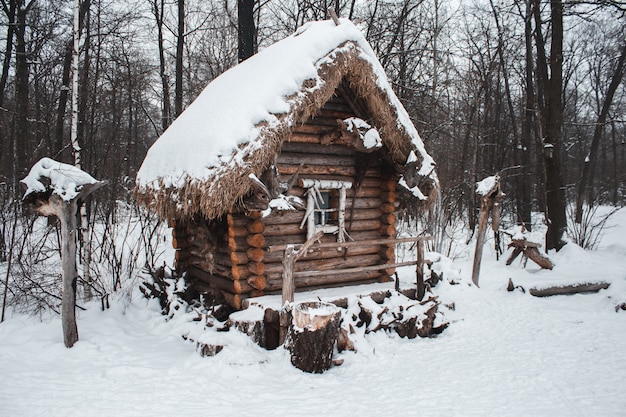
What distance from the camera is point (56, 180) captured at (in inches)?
237

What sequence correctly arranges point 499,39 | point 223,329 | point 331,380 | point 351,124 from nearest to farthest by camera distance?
point 331,380 < point 223,329 < point 351,124 < point 499,39

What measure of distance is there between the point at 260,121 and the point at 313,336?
10.2 feet

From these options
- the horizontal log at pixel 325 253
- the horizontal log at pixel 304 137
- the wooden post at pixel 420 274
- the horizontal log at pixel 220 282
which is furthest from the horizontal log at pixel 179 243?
the wooden post at pixel 420 274

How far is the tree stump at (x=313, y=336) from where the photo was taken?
221 inches

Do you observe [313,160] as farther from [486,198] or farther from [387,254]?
[486,198]

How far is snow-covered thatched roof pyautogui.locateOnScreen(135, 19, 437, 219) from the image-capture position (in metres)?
6.30

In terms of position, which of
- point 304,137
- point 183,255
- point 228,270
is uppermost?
point 304,137

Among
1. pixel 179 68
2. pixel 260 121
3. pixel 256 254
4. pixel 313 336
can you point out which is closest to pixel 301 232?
pixel 256 254

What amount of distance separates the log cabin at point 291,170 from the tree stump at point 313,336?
94cm

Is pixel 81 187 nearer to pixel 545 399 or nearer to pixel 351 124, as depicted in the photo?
pixel 351 124

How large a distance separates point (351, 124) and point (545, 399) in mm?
4797

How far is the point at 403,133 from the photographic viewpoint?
25.7 ft

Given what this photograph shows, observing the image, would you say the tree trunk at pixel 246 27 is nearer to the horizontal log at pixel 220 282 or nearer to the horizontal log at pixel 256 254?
the horizontal log at pixel 220 282

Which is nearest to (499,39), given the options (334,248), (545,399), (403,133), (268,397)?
(403,133)
